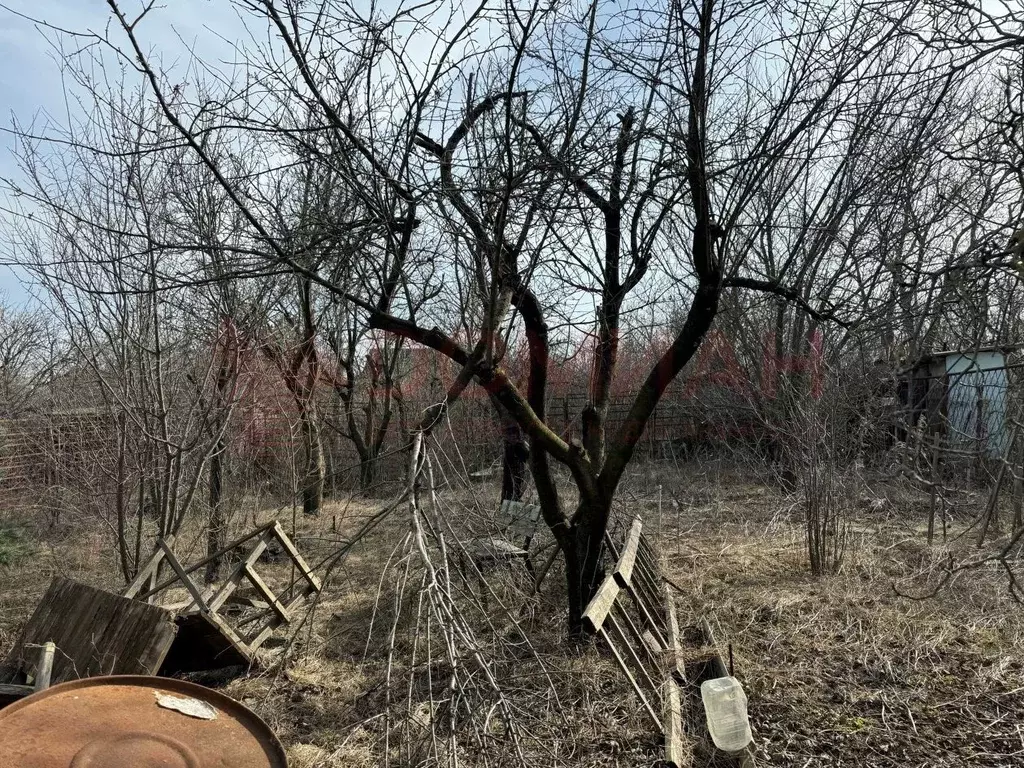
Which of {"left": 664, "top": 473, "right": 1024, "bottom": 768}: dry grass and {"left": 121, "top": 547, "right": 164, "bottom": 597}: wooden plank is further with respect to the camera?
{"left": 121, "top": 547, "right": 164, "bottom": 597}: wooden plank

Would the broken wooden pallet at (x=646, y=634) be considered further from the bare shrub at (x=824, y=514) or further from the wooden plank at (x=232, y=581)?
the wooden plank at (x=232, y=581)

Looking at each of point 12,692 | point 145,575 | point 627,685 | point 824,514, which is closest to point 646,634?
point 627,685

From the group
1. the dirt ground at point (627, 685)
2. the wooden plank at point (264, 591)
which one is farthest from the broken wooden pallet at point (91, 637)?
the wooden plank at point (264, 591)

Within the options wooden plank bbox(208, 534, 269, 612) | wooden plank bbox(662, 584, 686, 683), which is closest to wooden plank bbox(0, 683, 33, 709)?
wooden plank bbox(208, 534, 269, 612)

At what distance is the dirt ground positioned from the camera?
3133 millimetres

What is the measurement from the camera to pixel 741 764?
3.48m

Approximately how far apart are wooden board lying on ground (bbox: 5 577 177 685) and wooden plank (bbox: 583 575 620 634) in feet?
8.28

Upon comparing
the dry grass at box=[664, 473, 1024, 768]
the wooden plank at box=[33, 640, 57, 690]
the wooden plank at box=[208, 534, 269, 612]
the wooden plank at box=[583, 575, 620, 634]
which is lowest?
the dry grass at box=[664, 473, 1024, 768]

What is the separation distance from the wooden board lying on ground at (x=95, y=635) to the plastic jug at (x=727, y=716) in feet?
10.00

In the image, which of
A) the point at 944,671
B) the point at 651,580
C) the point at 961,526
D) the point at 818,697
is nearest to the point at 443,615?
the point at 818,697

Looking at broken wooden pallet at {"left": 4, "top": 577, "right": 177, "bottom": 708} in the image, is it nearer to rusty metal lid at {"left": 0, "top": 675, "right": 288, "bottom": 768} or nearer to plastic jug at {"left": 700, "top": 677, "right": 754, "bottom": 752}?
rusty metal lid at {"left": 0, "top": 675, "right": 288, "bottom": 768}

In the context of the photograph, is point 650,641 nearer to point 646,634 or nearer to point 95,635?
point 646,634

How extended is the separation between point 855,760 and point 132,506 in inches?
267

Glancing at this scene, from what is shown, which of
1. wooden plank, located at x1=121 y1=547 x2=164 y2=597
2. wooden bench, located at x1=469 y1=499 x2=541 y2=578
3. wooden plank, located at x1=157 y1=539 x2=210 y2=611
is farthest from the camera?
wooden bench, located at x1=469 y1=499 x2=541 y2=578
